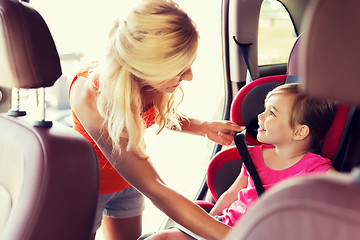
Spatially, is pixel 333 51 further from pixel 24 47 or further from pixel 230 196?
pixel 230 196

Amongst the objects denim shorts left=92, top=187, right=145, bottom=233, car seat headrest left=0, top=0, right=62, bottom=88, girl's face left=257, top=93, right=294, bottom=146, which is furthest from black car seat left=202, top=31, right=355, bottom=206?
car seat headrest left=0, top=0, right=62, bottom=88

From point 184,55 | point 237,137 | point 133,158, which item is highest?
point 184,55

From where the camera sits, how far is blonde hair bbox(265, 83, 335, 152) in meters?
1.44

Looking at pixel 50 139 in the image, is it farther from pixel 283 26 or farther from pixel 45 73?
pixel 283 26

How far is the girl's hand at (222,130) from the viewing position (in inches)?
68.7

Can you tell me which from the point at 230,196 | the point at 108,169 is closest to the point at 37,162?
the point at 108,169

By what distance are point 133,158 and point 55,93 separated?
1.56 m

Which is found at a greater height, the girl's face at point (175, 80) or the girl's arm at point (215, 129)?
the girl's face at point (175, 80)

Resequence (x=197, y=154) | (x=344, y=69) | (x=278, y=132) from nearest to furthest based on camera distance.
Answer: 1. (x=344, y=69)
2. (x=278, y=132)
3. (x=197, y=154)

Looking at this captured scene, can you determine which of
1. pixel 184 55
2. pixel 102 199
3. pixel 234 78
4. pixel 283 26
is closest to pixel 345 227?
pixel 184 55

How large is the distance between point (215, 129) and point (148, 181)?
63cm

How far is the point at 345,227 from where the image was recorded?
61 cm

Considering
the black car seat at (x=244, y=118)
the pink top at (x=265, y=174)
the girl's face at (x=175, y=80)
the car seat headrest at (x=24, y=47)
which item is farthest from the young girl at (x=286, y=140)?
the car seat headrest at (x=24, y=47)

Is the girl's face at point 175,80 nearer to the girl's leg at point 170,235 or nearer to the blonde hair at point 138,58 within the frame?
the blonde hair at point 138,58
